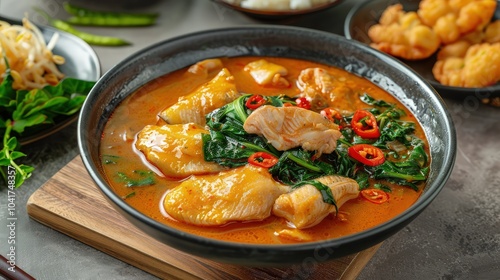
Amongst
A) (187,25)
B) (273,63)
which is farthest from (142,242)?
(187,25)

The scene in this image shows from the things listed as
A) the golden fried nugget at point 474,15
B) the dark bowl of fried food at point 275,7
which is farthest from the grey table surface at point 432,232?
the dark bowl of fried food at point 275,7

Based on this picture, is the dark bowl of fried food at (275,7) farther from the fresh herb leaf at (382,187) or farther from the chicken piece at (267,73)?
the fresh herb leaf at (382,187)

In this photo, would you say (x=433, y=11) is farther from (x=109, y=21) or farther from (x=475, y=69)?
(x=109, y=21)

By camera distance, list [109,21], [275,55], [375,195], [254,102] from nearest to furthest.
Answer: [375,195] < [254,102] < [275,55] < [109,21]

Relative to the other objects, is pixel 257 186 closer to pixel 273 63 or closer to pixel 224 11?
pixel 273 63

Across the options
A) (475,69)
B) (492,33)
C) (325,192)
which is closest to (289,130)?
(325,192)

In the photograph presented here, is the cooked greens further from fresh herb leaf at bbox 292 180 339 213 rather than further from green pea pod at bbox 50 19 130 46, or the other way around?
green pea pod at bbox 50 19 130 46
